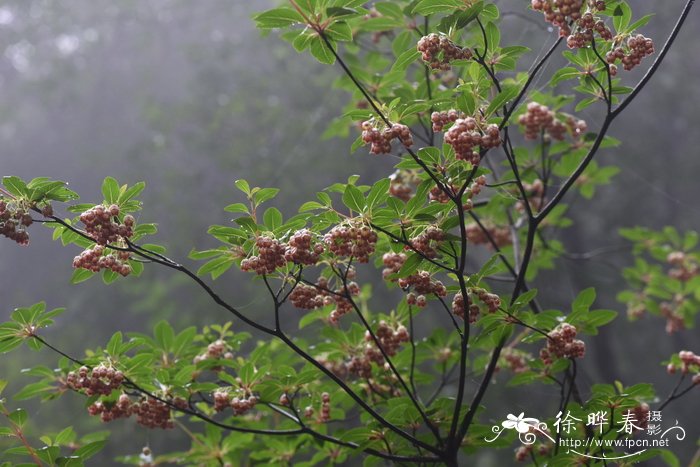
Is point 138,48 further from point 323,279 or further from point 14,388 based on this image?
point 323,279

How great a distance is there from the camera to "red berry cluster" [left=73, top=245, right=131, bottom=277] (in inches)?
67.9

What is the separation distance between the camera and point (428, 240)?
1.62 metres

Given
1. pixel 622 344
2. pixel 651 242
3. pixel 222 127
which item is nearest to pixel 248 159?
pixel 222 127

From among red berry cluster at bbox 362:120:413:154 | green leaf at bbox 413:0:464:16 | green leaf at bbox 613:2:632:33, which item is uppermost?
green leaf at bbox 613:2:632:33

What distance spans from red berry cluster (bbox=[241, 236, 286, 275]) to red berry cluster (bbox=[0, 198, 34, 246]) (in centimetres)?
52

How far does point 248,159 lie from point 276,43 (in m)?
2.01

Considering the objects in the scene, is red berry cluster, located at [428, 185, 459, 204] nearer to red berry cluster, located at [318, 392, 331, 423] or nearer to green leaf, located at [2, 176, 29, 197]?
red berry cluster, located at [318, 392, 331, 423]

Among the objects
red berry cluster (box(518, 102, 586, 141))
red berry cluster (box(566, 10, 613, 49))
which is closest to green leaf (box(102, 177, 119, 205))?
red berry cluster (box(566, 10, 613, 49))

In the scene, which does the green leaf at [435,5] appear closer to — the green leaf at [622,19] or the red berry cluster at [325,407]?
the green leaf at [622,19]

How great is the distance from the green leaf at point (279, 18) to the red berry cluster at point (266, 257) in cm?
52

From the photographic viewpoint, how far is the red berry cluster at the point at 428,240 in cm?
161

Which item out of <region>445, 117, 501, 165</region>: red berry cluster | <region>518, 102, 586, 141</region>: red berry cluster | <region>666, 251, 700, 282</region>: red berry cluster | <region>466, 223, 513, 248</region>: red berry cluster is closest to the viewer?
<region>445, 117, 501, 165</region>: red berry cluster

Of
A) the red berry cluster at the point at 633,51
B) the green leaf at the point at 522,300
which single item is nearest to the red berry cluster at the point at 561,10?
the red berry cluster at the point at 633,51

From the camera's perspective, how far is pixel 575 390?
2.35m
